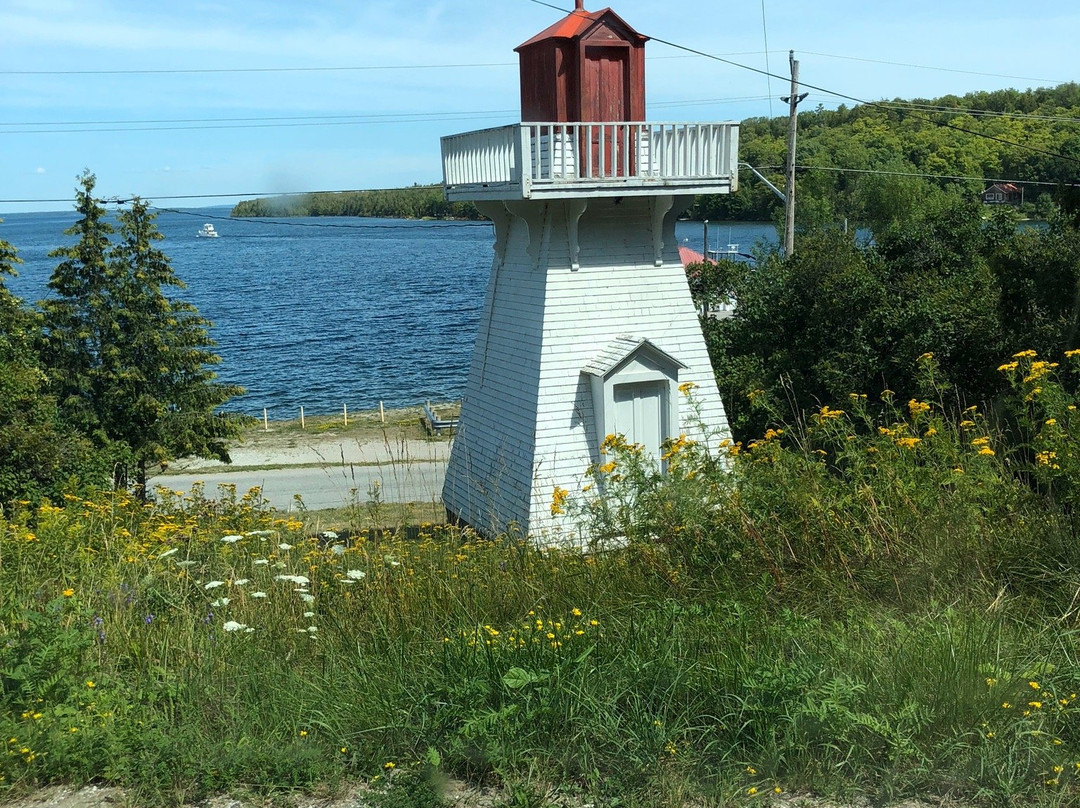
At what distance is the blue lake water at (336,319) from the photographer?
46906 millimetres

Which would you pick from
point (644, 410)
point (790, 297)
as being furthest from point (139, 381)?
point (790, 297)

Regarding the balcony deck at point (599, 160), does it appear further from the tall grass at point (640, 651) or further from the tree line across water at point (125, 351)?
the tree line across water at point (125, 351)

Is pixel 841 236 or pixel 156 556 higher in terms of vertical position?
pixel 841 236

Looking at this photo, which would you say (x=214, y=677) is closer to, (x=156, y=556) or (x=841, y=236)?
(x=156, y=556)

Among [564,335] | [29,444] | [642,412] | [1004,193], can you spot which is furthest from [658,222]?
[1004,193]

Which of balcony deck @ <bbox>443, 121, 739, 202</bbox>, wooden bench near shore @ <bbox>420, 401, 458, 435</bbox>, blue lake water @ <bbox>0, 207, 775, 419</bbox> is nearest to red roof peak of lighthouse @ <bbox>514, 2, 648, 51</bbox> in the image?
balcony deck @ <bbox>443, 121, 739, 202</bbox>

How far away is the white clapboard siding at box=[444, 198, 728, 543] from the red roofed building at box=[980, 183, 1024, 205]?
2245 inches

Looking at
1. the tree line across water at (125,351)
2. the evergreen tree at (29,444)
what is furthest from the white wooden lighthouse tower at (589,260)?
the tree line across water at (125,351)

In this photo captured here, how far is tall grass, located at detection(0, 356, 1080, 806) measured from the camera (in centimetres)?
348

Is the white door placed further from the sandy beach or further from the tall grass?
the tall grass

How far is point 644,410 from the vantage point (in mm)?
14102

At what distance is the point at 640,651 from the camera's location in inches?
158

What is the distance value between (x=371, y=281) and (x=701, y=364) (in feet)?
309

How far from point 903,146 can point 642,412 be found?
195 ft
